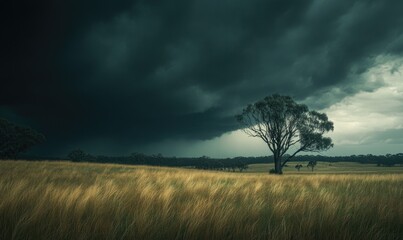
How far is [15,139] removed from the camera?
72.5 meters

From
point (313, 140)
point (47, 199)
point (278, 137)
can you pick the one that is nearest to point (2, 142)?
point (278, 137)

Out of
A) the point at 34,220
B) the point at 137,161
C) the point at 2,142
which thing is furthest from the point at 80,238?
the point at 137,161

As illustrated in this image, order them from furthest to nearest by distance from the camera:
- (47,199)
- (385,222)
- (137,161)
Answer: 1. (137,161)
2. (47,199)
3. (385,222)

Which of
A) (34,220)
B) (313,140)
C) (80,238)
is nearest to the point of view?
(80,238)

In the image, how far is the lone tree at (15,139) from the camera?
69.7m

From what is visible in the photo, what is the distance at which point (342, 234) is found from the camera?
3041 mm

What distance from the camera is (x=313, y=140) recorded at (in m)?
50.7

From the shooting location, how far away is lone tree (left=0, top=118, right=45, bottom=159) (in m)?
69.7

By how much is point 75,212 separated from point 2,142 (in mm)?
81488

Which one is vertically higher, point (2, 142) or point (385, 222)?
point (2, 142)

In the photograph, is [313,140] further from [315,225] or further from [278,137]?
[315,225]

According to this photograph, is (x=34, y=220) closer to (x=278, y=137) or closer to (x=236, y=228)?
(x=236, y=228)

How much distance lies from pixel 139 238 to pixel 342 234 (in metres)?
2.16

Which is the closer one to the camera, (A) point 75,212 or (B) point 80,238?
(B) point 80,238
